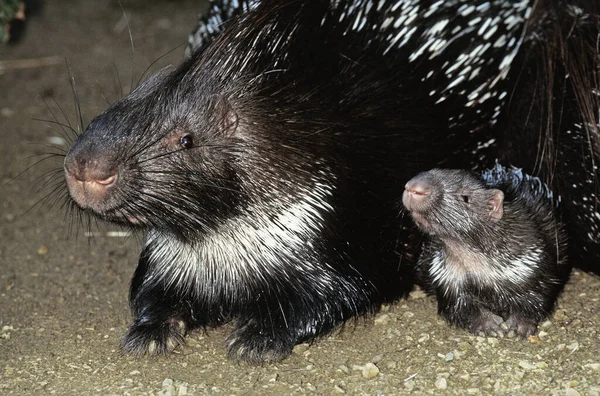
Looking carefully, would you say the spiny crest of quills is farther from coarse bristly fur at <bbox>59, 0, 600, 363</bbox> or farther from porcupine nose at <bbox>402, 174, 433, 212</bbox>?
porcupine nose at <bbox>402, 174, 433, 212</bbox>

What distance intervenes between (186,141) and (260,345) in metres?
0.63

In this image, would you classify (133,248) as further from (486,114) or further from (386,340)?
(486,114)

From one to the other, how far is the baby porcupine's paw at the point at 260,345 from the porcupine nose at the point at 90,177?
59cm

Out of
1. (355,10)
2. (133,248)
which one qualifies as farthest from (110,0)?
(355,10)

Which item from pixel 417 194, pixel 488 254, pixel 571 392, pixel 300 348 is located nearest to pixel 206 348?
pixel 300 348

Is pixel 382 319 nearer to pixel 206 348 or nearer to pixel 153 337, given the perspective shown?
pixel 206 348

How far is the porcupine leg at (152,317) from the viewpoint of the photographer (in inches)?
105

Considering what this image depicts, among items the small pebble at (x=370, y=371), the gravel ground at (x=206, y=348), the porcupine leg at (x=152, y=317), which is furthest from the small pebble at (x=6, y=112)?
the small pebble at (x=370, y=371)

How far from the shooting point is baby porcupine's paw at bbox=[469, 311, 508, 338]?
2697 millimetres

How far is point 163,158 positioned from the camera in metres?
2.44

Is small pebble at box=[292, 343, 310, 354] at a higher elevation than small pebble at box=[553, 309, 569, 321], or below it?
higher

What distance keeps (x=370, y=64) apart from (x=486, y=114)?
422 mm

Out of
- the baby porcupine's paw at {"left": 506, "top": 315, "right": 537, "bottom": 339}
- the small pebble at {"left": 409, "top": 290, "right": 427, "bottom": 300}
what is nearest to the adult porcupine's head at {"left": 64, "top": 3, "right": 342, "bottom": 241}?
the small pebble at {"left": 409, "top": 290, "right": 427, "bottom": 300}

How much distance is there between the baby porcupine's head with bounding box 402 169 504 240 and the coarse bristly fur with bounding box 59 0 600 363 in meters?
0.14
